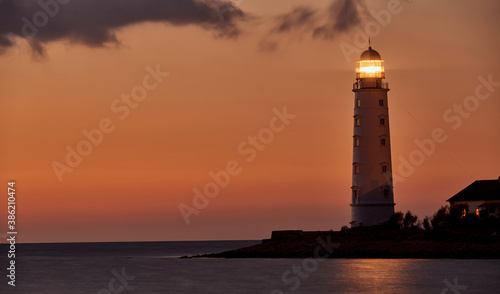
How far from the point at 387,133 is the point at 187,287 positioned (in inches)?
857

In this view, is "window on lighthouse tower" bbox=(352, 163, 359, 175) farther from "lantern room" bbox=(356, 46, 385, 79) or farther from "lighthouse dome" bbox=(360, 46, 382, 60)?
"lighthouse dome" bbox=(360, 46, 382, 60)

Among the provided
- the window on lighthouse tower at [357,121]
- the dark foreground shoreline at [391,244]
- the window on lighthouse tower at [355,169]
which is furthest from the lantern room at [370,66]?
the dark foreground shoreline at [391,244]

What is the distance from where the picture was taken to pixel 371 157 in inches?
2736

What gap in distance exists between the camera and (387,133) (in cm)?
7012

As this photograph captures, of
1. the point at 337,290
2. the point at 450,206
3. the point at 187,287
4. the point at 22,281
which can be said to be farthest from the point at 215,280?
the point at 450,206

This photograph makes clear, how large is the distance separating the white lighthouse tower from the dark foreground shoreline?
1.70m

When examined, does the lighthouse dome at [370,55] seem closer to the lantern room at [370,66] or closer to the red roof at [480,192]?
the lantern room at [370,66]

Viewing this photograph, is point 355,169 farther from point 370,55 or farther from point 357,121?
point 370,55

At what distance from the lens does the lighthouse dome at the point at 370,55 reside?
71.6m

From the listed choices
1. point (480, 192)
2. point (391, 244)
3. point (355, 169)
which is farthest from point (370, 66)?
point (391, 244)

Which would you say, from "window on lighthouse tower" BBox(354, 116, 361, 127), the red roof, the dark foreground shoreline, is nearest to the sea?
the dark foreground shoreline

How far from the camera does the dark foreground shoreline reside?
64.6 metres

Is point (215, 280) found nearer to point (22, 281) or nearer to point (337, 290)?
point (337, 290)

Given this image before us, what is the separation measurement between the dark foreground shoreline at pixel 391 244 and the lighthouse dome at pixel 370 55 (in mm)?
12441
